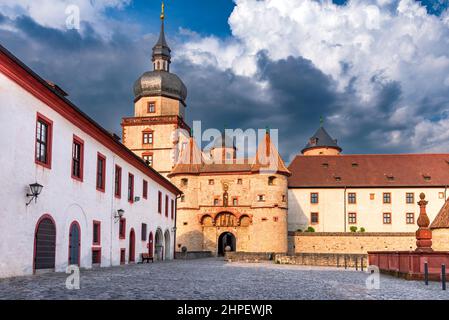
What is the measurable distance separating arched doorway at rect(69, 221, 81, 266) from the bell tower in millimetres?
44230

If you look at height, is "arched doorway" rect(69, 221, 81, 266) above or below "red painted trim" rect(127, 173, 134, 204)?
below

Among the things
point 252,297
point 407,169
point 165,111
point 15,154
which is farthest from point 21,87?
point 407,169

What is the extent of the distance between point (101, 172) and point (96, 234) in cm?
302

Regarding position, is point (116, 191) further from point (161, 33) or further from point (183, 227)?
point (161, 33)

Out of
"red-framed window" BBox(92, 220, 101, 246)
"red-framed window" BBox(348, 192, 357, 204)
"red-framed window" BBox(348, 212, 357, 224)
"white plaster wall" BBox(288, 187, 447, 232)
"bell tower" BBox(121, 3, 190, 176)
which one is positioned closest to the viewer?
"red-framed window" BBox(92, 220, 101, 246)

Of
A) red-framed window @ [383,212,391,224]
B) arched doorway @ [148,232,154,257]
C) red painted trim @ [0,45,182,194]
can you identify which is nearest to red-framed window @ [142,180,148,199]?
arched doorway @ [148,232,154,257]

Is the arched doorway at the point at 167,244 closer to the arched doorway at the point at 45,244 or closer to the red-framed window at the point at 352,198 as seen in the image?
the arched doorway at the point at 45,244

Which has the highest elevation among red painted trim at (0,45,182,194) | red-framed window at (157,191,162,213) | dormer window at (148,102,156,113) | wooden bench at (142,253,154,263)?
dormer window at (148,102,156,113)

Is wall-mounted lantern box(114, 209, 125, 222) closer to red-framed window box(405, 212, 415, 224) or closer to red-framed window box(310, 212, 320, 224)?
red-framed window box(310, 212, 320, 224)

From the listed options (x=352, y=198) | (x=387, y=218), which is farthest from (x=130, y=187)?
(x=387, y=218)

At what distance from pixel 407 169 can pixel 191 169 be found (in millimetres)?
27474

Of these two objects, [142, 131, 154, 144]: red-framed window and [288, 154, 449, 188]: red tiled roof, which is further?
[142, 131, 154, 144]: red-framed window

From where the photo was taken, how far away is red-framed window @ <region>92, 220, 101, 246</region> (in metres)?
23.7

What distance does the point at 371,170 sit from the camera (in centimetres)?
6556
